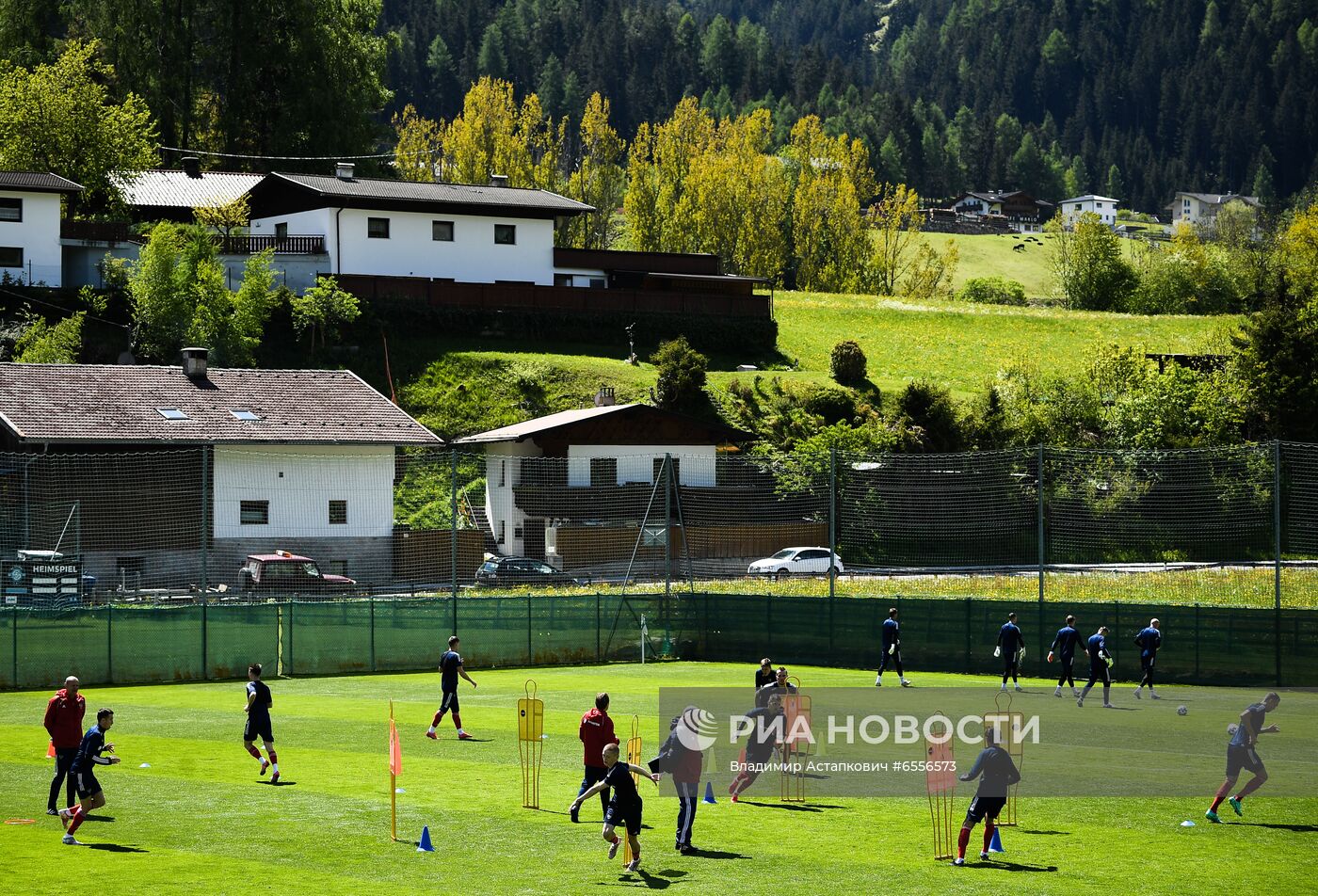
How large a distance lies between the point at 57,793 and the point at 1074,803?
1347cm

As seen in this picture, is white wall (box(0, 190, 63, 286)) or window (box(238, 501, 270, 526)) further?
white wall (box(0, 190, 63, 286))

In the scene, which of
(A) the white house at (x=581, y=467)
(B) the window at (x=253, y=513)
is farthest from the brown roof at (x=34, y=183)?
(B) the window at (x=253, y=513)

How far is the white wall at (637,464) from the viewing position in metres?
53.6

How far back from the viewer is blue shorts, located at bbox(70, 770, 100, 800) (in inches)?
749

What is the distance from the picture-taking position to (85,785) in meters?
19.1

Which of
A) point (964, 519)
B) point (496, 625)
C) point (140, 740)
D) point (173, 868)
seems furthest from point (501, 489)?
point (173, 868)

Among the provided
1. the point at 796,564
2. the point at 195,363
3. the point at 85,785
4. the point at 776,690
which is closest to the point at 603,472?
the point at 796,564

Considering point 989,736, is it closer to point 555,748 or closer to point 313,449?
point 555,748

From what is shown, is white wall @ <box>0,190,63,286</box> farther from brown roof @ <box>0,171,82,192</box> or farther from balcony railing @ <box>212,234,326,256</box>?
balcony railing @ <box>212,234,326,256</box>

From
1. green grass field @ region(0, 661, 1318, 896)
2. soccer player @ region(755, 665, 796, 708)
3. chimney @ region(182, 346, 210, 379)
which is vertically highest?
chimney @ region(182, 346, 210, 379)

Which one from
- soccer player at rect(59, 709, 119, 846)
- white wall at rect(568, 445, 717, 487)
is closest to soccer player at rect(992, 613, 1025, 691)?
soccer player at rect(59, 709, 119, 846)

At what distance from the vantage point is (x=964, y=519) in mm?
47875

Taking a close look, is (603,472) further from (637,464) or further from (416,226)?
(416,226)

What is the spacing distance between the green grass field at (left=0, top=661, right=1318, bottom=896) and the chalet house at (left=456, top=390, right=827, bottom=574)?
19.2m
